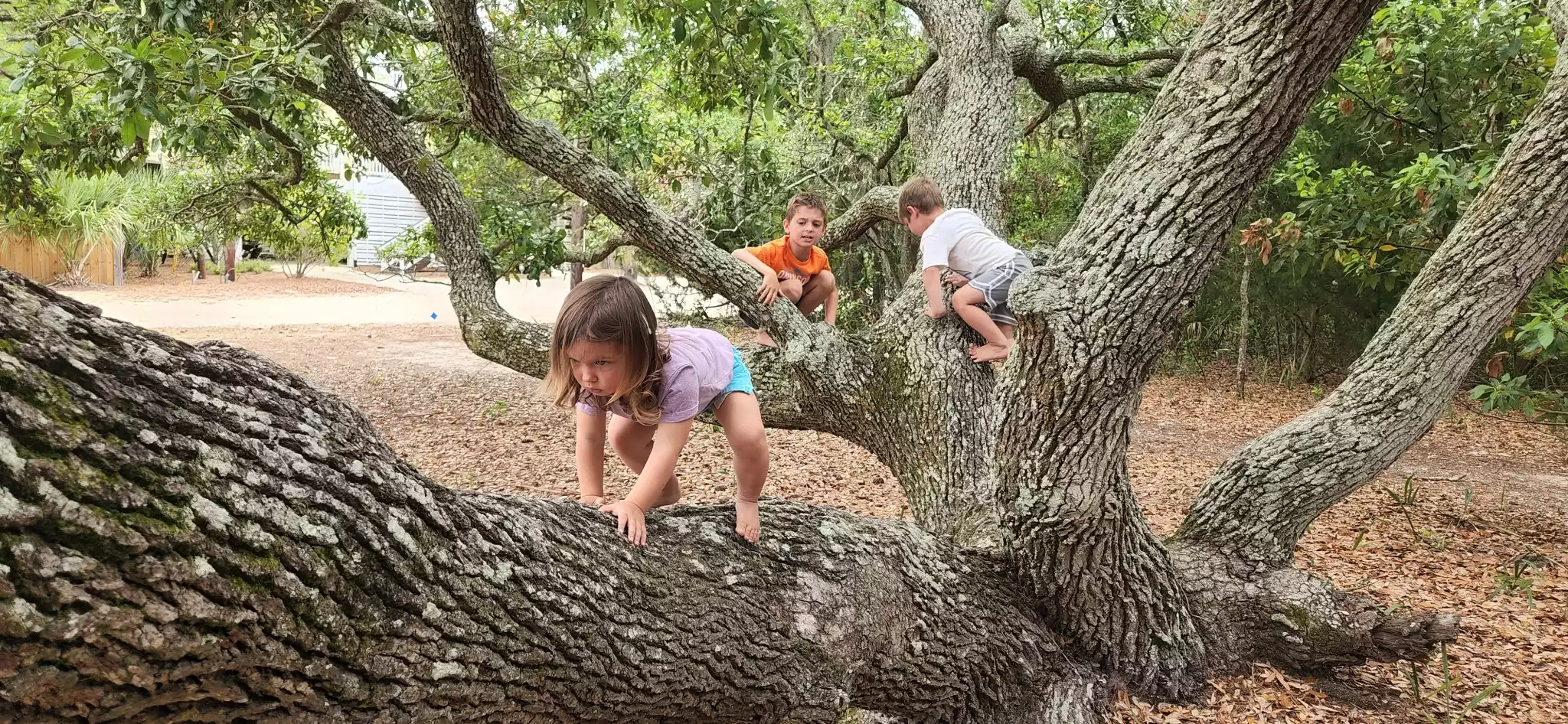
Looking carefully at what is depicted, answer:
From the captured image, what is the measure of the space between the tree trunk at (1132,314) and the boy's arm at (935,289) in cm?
142

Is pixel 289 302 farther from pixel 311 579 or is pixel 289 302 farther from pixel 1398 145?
pixel 311 579

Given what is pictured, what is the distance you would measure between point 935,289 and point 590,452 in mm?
2074

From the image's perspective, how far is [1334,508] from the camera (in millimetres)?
6402

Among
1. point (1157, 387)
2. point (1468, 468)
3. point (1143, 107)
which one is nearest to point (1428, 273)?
point (1468, 468)

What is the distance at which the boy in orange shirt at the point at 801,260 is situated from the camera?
4.88m

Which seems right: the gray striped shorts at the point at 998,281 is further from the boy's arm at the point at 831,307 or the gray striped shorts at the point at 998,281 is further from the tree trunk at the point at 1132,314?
the tree trunk at the point at 1132,314

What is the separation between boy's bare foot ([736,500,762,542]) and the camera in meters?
2.50

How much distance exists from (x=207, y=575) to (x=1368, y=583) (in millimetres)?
5396

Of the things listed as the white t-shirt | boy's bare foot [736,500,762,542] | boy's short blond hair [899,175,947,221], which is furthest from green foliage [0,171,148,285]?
boy's bare foot [736,500,762,542]

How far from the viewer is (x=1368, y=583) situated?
4.79 meters

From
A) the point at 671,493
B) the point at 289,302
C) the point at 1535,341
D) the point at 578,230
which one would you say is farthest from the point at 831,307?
the point at 289,302

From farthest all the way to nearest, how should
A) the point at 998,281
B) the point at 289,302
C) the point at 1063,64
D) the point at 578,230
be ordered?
the point at 289,302, the point at 578,230, the point at 1063,64, the point at 998,281

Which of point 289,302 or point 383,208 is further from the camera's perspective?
point 383,208

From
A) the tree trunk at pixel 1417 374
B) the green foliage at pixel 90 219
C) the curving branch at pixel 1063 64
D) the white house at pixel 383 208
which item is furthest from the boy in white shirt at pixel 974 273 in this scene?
the white house at pixel 383 208
